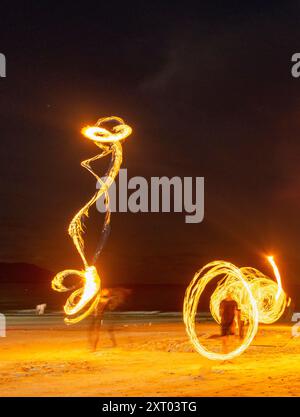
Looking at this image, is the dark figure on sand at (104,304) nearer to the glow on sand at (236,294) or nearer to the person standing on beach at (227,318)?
the glow on sand at (236,294)

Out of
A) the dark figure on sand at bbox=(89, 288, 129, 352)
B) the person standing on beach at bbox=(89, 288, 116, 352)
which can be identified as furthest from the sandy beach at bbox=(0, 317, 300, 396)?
the dark figure on sand at bbox=(89, 288, 129, 352)

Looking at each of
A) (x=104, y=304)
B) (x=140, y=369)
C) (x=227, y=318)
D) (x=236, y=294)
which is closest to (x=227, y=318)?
(x=227, y=318)

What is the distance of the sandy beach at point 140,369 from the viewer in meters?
10.3

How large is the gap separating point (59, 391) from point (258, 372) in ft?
13.5

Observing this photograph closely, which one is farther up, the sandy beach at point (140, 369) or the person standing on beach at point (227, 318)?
the person standing on beach at point (227, 318)

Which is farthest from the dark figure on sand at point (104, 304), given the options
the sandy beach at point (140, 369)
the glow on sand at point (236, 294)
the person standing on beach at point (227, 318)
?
the person standing on beach at point (227, 318)

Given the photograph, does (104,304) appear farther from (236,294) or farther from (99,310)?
(236,294)

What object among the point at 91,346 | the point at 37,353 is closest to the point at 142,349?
the point at 91,346

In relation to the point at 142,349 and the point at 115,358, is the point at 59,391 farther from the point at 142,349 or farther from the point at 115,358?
the point at 142,349

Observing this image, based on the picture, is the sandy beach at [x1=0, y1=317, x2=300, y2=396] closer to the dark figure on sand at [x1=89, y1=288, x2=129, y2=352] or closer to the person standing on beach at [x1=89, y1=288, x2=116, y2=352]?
the person standing on beach at [x1=89, y1=288, x2=116, y2=352]

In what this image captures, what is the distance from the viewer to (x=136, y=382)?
11.1m

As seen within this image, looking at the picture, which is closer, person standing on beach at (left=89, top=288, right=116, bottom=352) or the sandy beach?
the sandy beach

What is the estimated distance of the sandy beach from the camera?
33.7 ft
